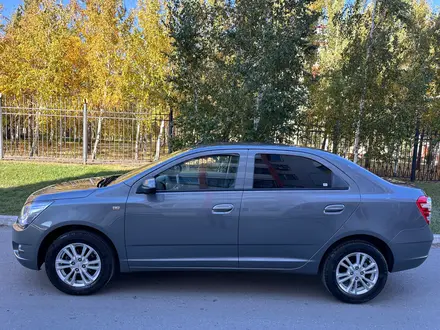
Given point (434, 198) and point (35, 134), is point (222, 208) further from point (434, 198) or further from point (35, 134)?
point (35, 134)

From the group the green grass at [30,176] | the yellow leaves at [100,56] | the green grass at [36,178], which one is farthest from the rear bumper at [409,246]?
the yellow leaves at [100,56]

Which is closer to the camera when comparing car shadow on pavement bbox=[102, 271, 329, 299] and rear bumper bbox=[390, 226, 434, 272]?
rear bumper bbox=[390, 226, 434, 272]

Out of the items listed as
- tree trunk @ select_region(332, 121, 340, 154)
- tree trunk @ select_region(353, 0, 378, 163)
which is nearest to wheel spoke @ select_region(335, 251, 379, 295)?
tree trunk @ select_region(353, 0, 378, 163)

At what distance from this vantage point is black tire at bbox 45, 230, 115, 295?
13.1ft

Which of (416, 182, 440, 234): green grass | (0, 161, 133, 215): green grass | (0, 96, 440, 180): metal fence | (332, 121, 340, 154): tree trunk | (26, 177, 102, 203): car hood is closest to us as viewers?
(26, 177, 102, 203): car hood

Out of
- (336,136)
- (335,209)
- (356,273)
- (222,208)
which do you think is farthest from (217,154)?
(336,136)

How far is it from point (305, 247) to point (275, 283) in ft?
2.71

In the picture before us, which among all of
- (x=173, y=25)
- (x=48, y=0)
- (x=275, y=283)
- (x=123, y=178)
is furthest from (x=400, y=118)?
(x=48, y=0)

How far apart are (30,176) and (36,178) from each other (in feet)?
1.14

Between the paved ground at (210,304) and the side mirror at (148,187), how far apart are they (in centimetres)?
113

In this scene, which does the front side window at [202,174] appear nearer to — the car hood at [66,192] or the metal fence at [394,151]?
the car hood at [66,192]

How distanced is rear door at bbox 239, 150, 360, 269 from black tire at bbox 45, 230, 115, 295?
137 cm

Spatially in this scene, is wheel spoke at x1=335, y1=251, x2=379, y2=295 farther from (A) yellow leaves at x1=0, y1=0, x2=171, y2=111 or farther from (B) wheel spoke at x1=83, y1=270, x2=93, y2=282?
(A) yellow leaves at x1=0, y1=0, x2=171, y2=111

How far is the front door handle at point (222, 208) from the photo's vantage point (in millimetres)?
3957
